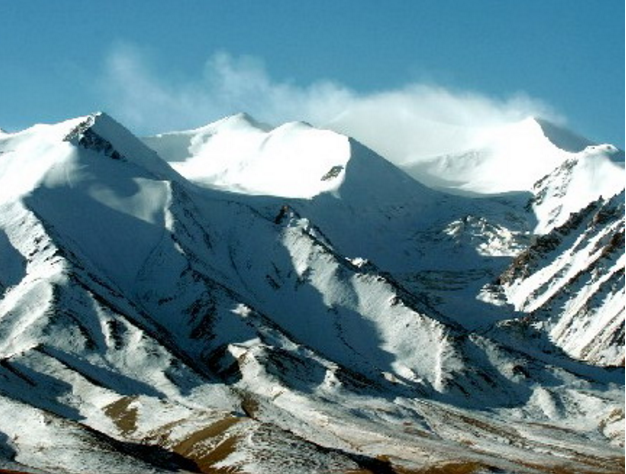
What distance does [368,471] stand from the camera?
187 metres

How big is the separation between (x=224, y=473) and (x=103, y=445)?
20962 mm

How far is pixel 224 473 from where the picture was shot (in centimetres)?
18888

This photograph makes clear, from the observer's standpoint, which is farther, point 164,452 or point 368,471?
point 164,452

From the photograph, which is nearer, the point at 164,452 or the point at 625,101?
the point at 625,101

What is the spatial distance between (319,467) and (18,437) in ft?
173

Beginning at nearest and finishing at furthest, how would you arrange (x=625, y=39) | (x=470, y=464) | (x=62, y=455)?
(x=625, y=39)
(x=62, y=455)
(x=470, y=464)

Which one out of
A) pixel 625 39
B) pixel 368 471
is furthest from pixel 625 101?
pixel 368 471

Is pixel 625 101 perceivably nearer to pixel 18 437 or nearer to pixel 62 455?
pixel 62 455

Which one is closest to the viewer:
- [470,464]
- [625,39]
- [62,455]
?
[625,39]

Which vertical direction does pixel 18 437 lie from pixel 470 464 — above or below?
below

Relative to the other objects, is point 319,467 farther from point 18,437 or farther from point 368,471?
point 18,437

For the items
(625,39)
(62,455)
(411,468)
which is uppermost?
(625,39)

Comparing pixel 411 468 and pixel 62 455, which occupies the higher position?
pixel 411 468

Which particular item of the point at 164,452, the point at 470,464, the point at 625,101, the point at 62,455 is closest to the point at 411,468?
the point at 470,464
